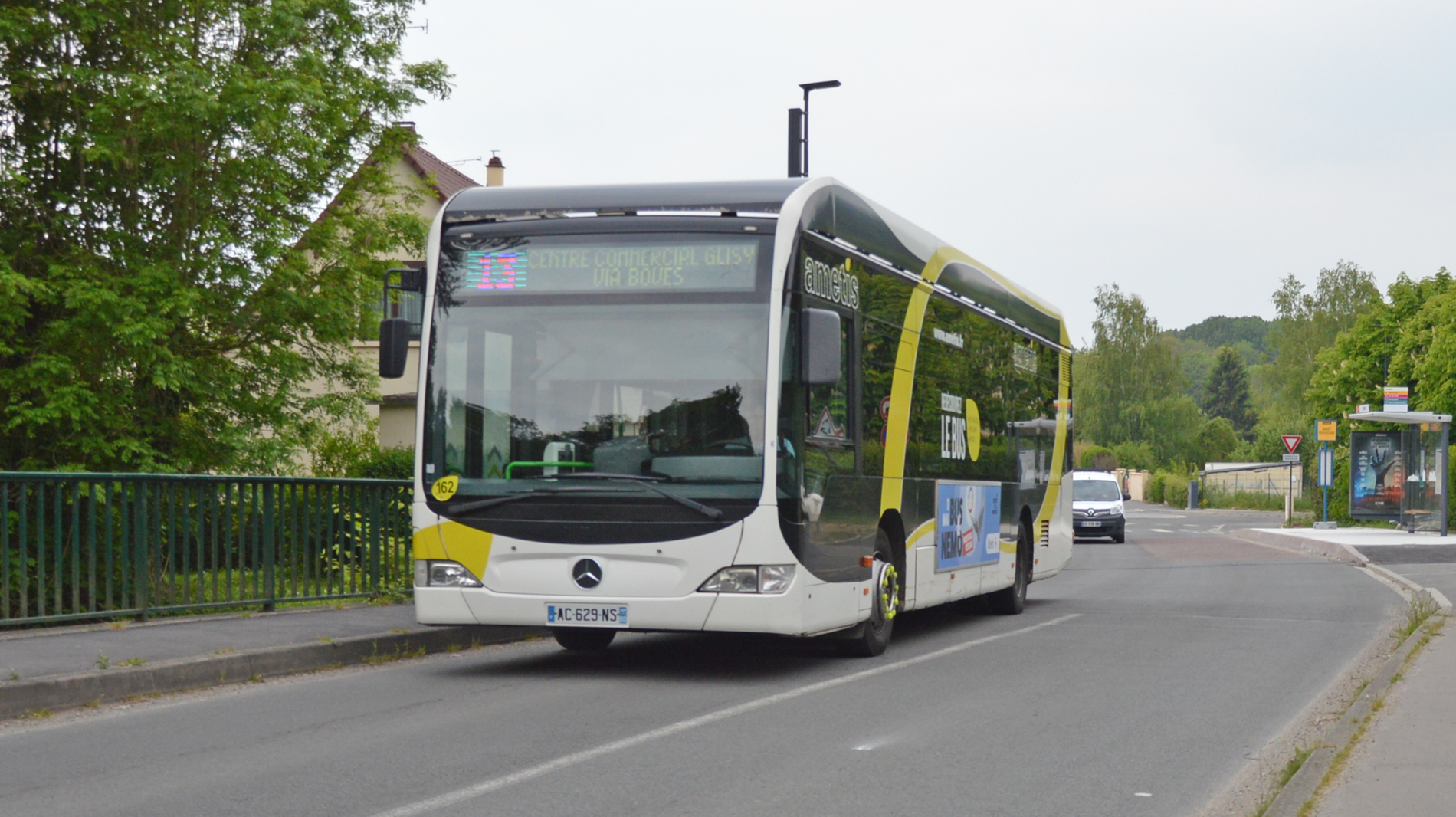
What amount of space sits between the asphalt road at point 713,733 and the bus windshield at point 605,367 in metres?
1.41

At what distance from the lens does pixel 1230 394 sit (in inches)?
6949

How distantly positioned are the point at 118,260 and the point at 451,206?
9.21 metres

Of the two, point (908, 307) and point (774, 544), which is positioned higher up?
point (908, 307)

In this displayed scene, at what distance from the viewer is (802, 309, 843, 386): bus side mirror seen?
9.71m

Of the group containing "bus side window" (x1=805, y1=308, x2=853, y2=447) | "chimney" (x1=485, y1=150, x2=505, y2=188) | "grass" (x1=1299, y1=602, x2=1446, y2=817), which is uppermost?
A: "chimney" (x1=485, y1=150, x2=505, y2=188)

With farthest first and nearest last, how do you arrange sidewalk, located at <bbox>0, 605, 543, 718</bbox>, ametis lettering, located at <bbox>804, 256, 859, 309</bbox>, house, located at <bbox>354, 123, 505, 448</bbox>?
house, located at <bbox>354, 123, 505, 448</bbox> → ametis lettering, located at <bbox>804, 256, 859, 309</bbox> → sidewalk, located at <bbox>0, 605, 543, 718</bbox>

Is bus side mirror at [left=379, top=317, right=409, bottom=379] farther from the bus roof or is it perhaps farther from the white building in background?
the white building in background

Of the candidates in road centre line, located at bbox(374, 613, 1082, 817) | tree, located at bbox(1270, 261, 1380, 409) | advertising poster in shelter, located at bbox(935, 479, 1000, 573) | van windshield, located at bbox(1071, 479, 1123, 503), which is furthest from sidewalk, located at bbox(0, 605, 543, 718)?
tree, located at bbox(1270, 261, 1380, 409)

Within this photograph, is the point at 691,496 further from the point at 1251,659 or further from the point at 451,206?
the point at 1251,659

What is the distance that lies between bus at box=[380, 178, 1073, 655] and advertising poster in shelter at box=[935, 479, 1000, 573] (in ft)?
7.99

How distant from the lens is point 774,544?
963cm

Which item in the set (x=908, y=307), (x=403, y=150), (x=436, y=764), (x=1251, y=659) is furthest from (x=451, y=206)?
(x=403, y=150)

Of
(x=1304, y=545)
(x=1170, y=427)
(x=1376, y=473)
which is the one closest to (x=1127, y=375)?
(x=1170, y=427)

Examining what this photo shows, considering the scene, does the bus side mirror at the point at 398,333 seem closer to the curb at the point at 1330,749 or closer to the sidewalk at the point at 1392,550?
the curb at the point at 1330,749
